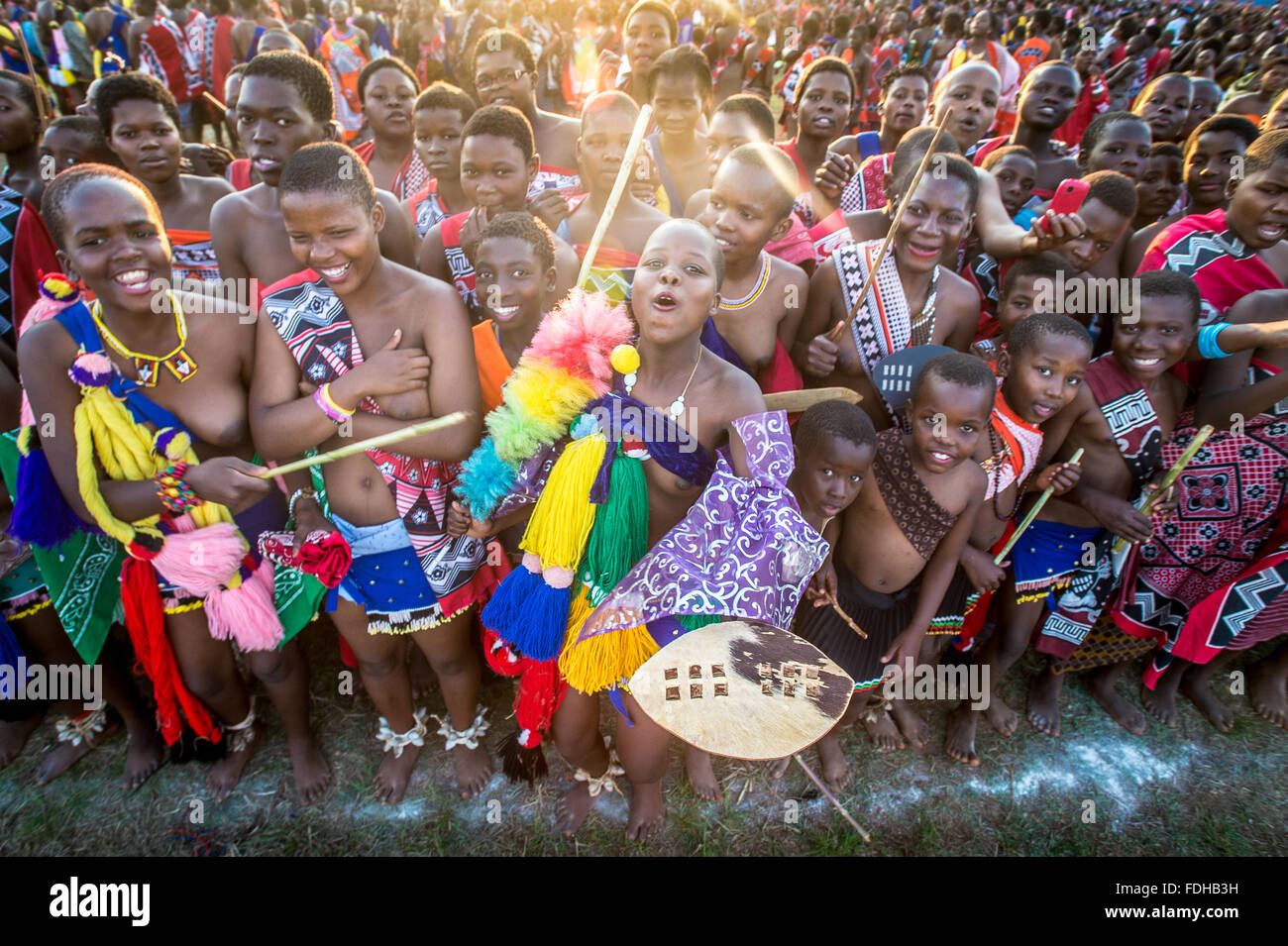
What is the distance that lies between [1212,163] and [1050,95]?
1153mm

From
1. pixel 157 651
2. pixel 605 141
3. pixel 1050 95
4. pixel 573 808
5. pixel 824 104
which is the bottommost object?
pixel 573 808

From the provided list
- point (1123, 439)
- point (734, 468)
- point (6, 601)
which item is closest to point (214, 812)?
point (6, 601)

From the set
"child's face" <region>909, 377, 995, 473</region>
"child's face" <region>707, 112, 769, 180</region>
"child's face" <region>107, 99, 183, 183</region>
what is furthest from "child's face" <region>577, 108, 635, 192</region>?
"child's face" <region>107, 99, 183, 183</region>

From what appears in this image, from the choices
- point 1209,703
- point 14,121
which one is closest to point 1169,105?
point 1209,703

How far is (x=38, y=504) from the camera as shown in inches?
89.4

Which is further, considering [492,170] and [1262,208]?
[492,170]

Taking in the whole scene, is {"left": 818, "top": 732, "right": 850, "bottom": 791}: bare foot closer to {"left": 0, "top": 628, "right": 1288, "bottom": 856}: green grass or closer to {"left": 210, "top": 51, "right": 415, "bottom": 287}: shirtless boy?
{"left": 0, "top": 628, "right": 1288, "bottom": 856}: green grass

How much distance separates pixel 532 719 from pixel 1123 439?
2.67 meters

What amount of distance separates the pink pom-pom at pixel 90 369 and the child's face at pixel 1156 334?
372 cm

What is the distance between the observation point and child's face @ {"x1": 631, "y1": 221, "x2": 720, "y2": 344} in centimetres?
197

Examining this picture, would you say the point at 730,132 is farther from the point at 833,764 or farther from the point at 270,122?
the point at 833,764

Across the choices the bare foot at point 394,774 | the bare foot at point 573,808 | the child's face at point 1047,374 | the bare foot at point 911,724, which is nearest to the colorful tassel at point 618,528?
the bare foot at point 573,808

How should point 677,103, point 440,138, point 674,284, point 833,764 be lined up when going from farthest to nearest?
point 677,103 < point 440,138 < point 833,764 < point 674,284
